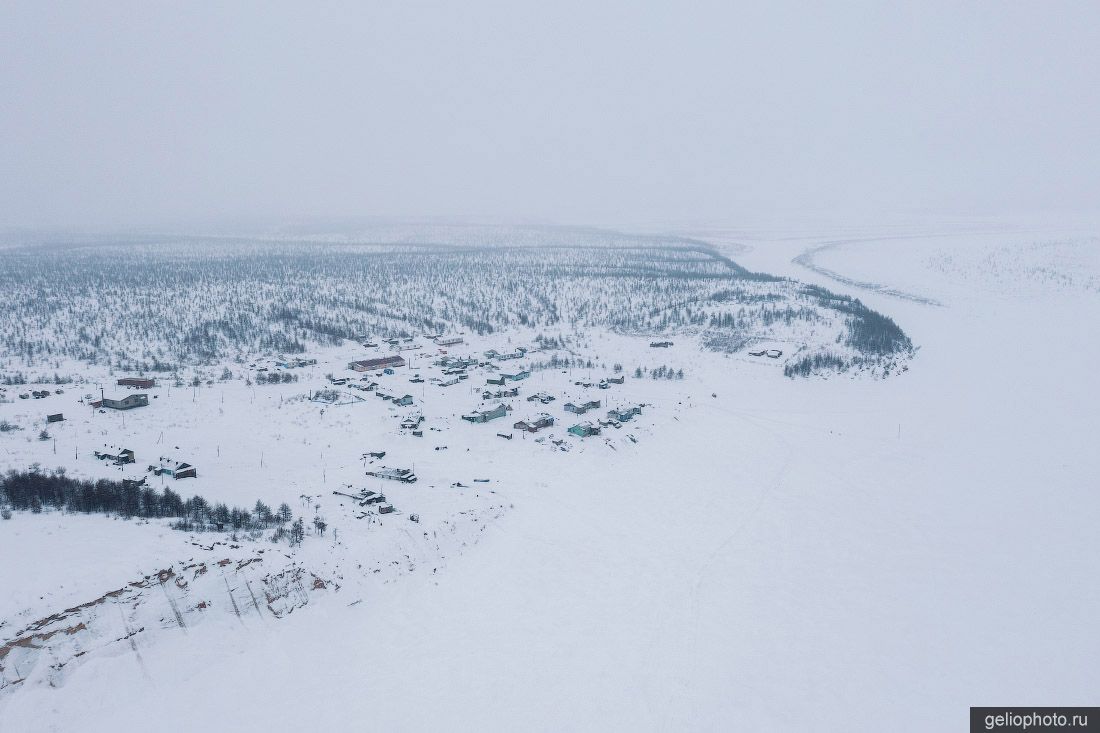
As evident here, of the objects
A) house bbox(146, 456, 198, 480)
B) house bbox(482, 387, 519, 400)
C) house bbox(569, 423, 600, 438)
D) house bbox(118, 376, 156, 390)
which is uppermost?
house bbox(118, 376, 156, 390)

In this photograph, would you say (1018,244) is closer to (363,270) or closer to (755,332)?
(755,332)

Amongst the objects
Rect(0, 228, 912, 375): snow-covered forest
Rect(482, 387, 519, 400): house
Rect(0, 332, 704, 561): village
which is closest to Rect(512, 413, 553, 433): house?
Rect(0, 332, 704, 561): village

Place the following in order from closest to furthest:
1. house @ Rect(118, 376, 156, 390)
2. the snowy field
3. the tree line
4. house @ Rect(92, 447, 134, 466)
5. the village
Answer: the snowy field, the tree line, the village, house @ Rect(92, 447, 134, 466), house @ Rect(118, 376, 156, 390)

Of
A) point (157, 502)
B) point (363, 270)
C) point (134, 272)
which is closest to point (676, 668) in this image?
point (157, 502)

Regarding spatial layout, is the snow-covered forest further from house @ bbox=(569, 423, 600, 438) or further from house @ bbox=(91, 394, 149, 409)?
house @ bbox=(569, 423, 600, 438)

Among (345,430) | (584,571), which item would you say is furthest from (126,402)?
(584,571)

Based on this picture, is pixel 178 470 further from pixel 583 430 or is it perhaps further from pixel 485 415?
pixel 583 430
